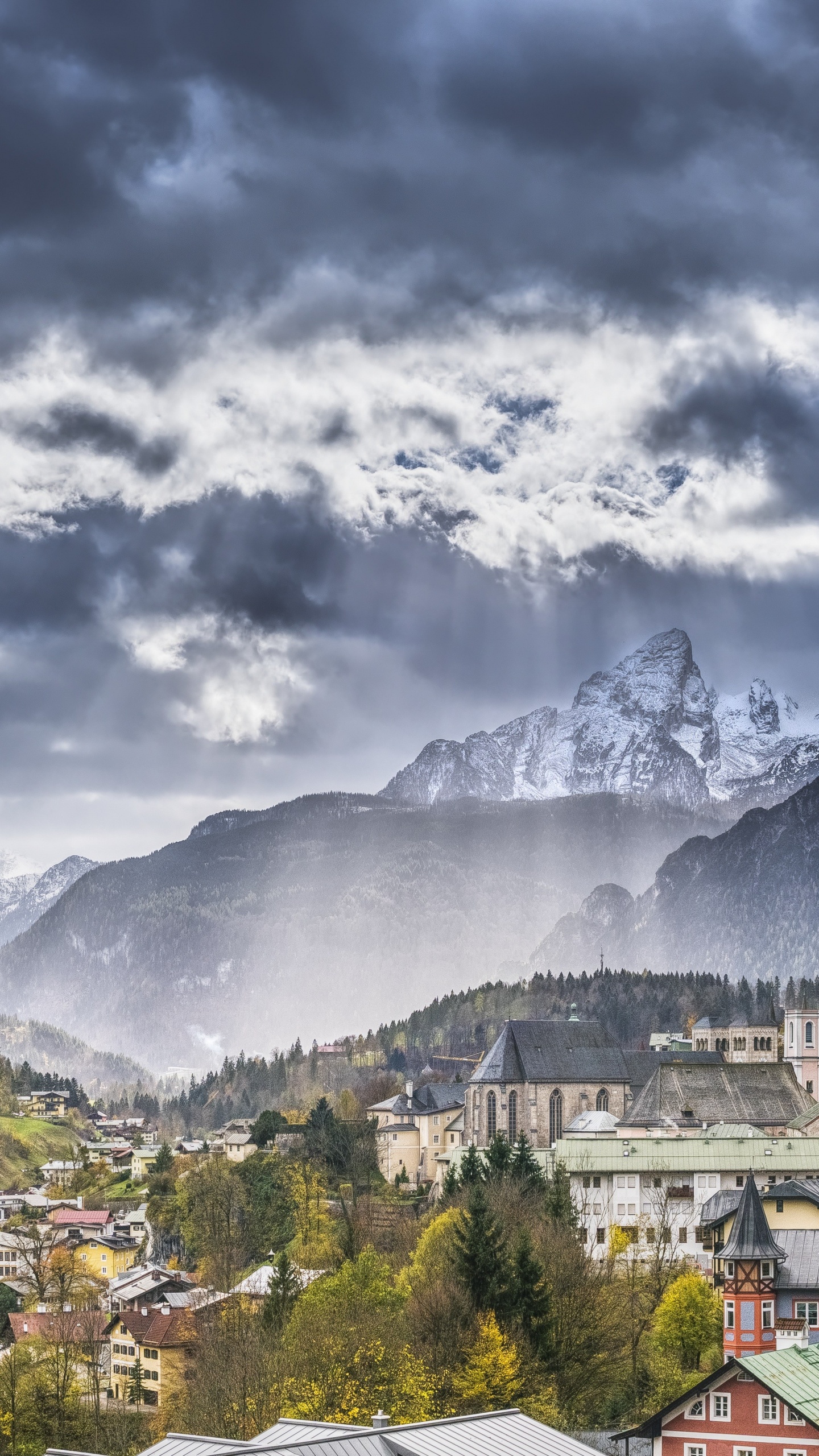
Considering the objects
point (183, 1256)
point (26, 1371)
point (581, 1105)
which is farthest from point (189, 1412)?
point (581, 1105)

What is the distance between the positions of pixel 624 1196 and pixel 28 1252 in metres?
69.2

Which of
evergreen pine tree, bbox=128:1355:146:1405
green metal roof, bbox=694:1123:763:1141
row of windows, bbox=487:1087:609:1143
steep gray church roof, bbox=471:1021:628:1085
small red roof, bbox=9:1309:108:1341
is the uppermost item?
steep gray church roof, bbox=471:1021:628:1085

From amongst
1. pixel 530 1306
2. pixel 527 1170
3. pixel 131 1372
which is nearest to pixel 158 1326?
pixel 131 1372

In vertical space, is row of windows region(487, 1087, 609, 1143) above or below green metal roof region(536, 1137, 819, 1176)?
above

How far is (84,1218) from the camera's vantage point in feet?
585

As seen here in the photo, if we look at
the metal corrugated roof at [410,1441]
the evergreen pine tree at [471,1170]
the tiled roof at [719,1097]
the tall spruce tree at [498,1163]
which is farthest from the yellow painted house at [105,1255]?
the metal corrugated roof at [410,1441]

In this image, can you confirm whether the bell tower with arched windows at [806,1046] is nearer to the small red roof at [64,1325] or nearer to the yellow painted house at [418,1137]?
the yellow painted house at [418,1137]

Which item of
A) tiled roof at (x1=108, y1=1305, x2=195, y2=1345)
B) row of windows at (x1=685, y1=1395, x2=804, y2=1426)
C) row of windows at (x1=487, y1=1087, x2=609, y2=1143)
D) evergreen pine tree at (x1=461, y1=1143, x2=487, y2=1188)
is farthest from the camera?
row of windows at (x1=487, y1=1087, x2=609, y2=1143)

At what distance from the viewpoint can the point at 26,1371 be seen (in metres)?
100

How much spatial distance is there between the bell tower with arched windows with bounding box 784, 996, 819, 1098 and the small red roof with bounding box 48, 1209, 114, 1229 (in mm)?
63790

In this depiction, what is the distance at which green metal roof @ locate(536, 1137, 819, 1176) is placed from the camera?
4363 inches

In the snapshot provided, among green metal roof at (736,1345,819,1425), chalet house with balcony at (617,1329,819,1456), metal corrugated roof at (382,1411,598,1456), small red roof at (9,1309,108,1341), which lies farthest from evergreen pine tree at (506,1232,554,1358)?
small red roof at (9,1309,108,1341)

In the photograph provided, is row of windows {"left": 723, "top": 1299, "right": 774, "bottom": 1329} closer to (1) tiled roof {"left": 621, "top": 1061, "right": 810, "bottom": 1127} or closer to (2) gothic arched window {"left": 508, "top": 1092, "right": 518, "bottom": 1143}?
(1) tiled roof {"left": 621, "top": 1061, "right": 810, "bottom": 1127}

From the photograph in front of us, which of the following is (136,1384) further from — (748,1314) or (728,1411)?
(728,1411)
